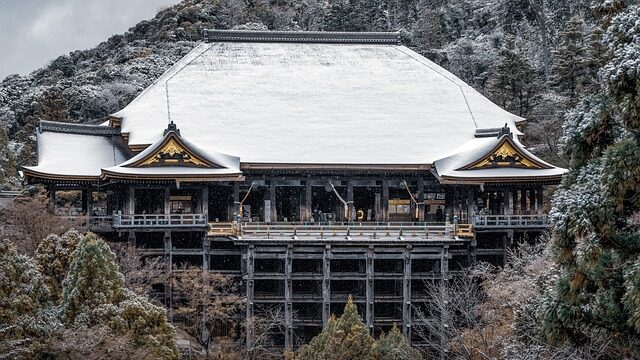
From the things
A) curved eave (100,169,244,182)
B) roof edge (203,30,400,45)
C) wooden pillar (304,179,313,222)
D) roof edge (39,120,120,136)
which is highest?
roof edge (203,30,400,45)

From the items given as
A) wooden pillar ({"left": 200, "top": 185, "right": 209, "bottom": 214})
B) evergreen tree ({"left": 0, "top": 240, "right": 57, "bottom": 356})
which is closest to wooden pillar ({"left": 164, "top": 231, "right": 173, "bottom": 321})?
wooden pillar ({"left": 200, "top": 185, "right": 209, "bottom": 214})

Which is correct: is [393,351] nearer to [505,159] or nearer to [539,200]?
[505,159]

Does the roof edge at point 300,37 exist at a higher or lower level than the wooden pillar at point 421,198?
higher

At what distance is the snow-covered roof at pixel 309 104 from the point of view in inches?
1560

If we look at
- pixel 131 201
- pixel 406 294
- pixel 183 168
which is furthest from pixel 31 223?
pixel 406 294

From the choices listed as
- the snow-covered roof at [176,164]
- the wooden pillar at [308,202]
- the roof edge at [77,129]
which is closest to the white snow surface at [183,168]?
the snow-covered roof at [176,164]

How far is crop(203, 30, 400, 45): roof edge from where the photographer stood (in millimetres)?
47156

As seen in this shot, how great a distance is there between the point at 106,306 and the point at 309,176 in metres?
18.3

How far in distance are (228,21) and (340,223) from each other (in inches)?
1802

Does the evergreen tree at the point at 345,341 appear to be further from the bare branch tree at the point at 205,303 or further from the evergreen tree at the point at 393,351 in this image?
the bare branch tree at the point at 205,303

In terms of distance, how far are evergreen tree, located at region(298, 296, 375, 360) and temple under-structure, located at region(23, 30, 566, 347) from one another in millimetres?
9239

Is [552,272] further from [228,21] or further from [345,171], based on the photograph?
[228,21]

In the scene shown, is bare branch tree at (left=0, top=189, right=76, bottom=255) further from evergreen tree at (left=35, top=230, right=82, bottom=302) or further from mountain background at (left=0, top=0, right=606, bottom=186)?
mountain background at (left=0, top=0, right=606, bottom=186)

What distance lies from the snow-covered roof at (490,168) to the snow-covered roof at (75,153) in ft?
47.5
